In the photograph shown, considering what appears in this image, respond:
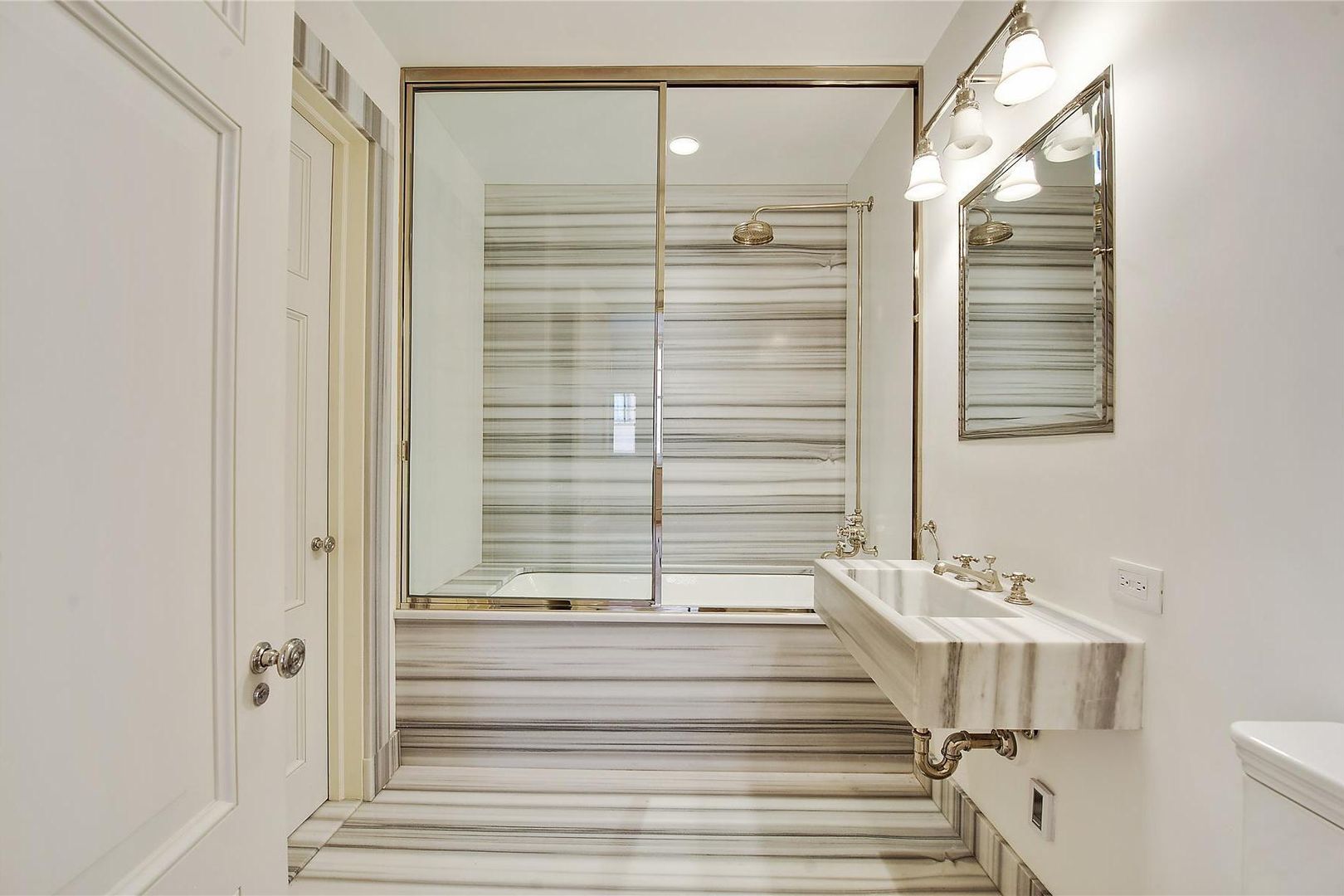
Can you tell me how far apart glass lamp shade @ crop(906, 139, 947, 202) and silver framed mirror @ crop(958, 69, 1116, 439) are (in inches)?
4.7

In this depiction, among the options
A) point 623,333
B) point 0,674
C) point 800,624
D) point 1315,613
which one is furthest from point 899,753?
point 0,674

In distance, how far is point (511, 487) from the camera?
244 cm

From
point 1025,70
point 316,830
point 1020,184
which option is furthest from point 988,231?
point 316,830

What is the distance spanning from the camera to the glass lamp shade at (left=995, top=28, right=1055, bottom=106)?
124 cm

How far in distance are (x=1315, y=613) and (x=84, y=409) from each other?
1.47 m

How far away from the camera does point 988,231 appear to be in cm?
171

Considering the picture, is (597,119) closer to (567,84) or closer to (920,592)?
(567,84)

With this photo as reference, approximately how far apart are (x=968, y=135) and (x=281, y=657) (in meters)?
1.80

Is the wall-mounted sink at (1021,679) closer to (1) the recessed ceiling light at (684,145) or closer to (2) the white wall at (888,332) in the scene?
(2) the white wall at (888,332)

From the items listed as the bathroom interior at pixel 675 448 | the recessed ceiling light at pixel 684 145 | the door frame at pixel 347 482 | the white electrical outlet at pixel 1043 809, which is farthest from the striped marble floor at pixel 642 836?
the recessed ceiling light at pixel 684 145

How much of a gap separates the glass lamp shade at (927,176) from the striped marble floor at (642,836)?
190 centimetres

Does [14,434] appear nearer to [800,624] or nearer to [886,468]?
[800,624]

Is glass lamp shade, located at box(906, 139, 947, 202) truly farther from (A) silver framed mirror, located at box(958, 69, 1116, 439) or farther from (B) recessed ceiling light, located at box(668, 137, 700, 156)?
(B) recessed ceiling light, located at box(668, 137, 700, 156)

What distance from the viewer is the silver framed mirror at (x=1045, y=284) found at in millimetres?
1271
